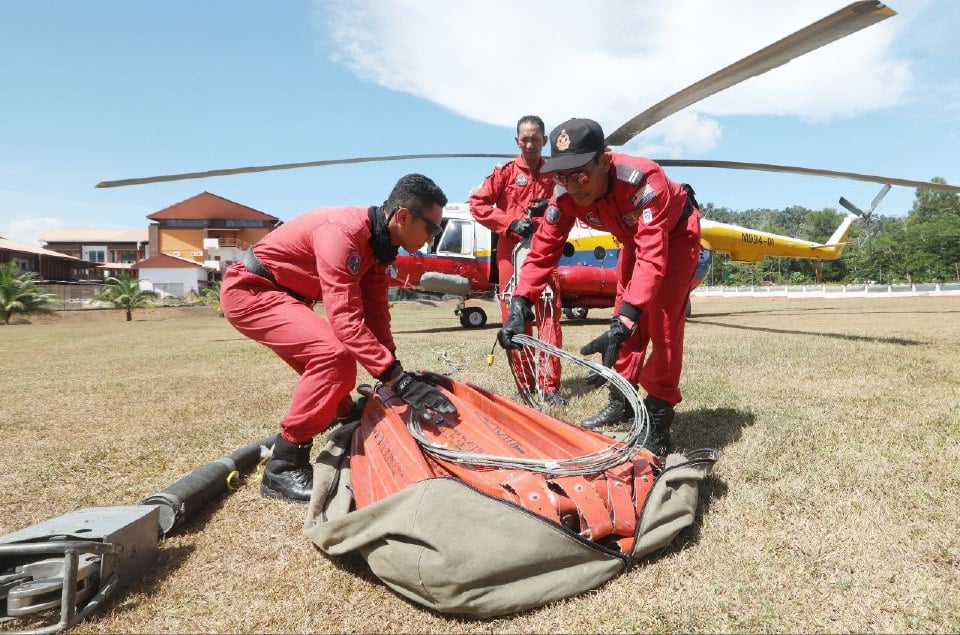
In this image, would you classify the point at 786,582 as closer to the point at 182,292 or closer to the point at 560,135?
the point at 560,135

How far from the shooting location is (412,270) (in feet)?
41.7

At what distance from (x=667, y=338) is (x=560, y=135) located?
1424mm

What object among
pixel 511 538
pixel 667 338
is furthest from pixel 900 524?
pixel 511 538

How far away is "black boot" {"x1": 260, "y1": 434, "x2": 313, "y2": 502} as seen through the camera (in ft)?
9.65

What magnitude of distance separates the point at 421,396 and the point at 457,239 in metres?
10.6

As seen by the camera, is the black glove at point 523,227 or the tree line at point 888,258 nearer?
the black glove at point 523,227

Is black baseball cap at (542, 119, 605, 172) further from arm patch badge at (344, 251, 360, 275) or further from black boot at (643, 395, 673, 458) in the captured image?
black boot at (643, 395, 673, 458)

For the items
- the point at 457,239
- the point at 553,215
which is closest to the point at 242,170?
the point at 553,215

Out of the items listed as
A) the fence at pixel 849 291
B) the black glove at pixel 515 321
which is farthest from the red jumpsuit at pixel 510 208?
the fence at pixel 849 291

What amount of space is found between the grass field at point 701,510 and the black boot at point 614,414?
12.8 inches

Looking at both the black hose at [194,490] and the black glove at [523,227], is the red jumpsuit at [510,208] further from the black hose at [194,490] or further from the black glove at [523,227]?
the black hose at [194,490]

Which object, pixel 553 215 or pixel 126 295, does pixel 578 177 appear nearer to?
pixel 553 215

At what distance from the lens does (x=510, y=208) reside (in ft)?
17.6

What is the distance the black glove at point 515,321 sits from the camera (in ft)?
10.5
